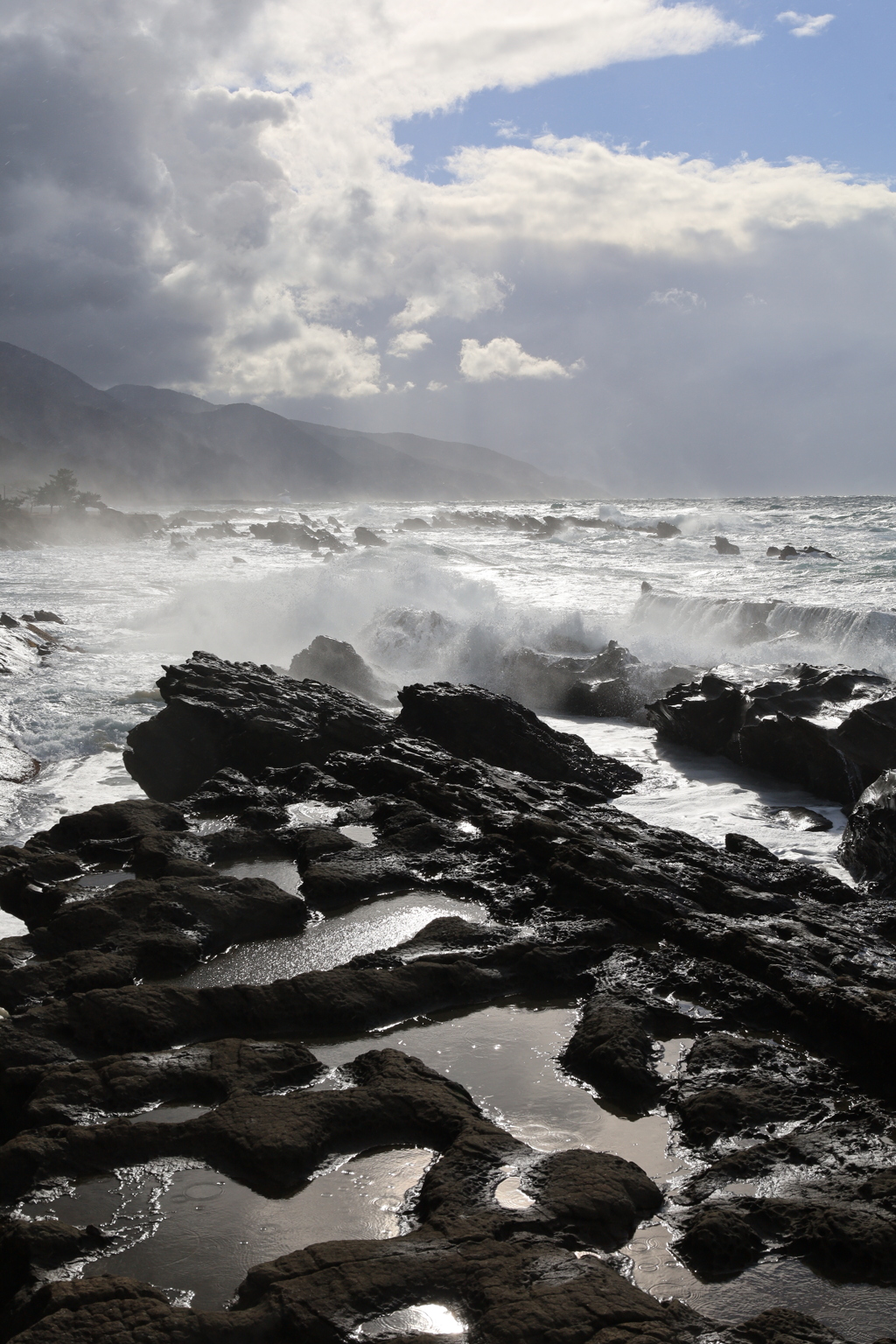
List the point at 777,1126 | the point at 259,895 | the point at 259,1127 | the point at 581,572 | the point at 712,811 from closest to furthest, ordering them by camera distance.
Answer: the point at 259,1127 < the point at 777,1126 < the point at 259,895 < the point at 712,811 < the point at 581,572

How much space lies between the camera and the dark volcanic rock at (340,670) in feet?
45.4

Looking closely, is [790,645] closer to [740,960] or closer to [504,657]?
[504,657]

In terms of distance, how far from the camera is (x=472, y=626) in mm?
16156

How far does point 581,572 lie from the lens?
2683 cm

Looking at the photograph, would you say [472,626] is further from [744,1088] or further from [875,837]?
[744,1088]

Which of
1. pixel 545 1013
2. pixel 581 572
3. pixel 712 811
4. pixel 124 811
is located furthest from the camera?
pixel 581 572

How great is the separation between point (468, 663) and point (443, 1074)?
11.8 m

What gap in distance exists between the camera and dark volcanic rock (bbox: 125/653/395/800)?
9.00 meters

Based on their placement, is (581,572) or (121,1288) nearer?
(121,1288)

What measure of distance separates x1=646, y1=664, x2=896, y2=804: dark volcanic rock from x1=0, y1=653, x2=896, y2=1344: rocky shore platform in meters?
1.69

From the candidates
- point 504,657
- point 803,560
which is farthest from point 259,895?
point 803,560

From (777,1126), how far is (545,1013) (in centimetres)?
122

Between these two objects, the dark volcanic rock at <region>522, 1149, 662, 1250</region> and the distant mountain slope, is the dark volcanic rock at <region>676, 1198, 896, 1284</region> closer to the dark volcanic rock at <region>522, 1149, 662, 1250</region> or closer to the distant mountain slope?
the dark volcanic rock at <region>522, 1149, 662, 1250</region>

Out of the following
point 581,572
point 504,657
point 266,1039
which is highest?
point 581,572
